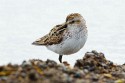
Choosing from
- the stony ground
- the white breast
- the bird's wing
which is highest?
the bird's wing

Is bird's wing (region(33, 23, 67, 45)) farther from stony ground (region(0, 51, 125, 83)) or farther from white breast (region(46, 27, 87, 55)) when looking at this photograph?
stony ground (region(0, 51, 125, 83))

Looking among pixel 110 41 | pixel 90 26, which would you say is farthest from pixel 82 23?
pixel 90 26

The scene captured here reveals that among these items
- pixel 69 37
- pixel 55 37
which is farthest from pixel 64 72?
pixel 55 37

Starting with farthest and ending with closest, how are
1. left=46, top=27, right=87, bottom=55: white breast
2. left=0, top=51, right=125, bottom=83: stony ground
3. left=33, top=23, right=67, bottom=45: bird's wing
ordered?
left=33, top=23, right=67, bottom=45: bird's wing < left=46, top=27, right=87, bottom=55: white breast < left=0, top=51, right=125, bottom=83: stony ground

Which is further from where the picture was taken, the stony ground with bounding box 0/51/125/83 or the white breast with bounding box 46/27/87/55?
the white breast with bounding box 46/27/87/55

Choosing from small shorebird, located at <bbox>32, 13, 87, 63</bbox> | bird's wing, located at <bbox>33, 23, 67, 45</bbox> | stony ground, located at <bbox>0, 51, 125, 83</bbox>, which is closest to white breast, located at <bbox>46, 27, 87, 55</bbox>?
small shorebird, located at <bbox>32, 13, 87, 63</bbox>

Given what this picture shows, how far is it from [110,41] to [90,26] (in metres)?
1.72

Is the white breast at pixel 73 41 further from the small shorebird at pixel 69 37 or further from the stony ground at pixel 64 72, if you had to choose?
the stony ground at pixel 64 72

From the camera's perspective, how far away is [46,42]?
13070mm

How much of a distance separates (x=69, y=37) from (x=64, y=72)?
298cm

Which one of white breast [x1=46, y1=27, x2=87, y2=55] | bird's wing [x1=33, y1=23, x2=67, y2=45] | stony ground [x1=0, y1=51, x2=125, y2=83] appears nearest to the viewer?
stony ground [x1=0, y1=51, x2=125, y2=83]

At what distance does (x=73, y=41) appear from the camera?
12.1 metres

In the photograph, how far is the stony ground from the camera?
8.20 metres

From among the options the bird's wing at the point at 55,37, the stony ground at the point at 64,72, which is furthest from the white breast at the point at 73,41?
the stony ground at the point at 64,72
